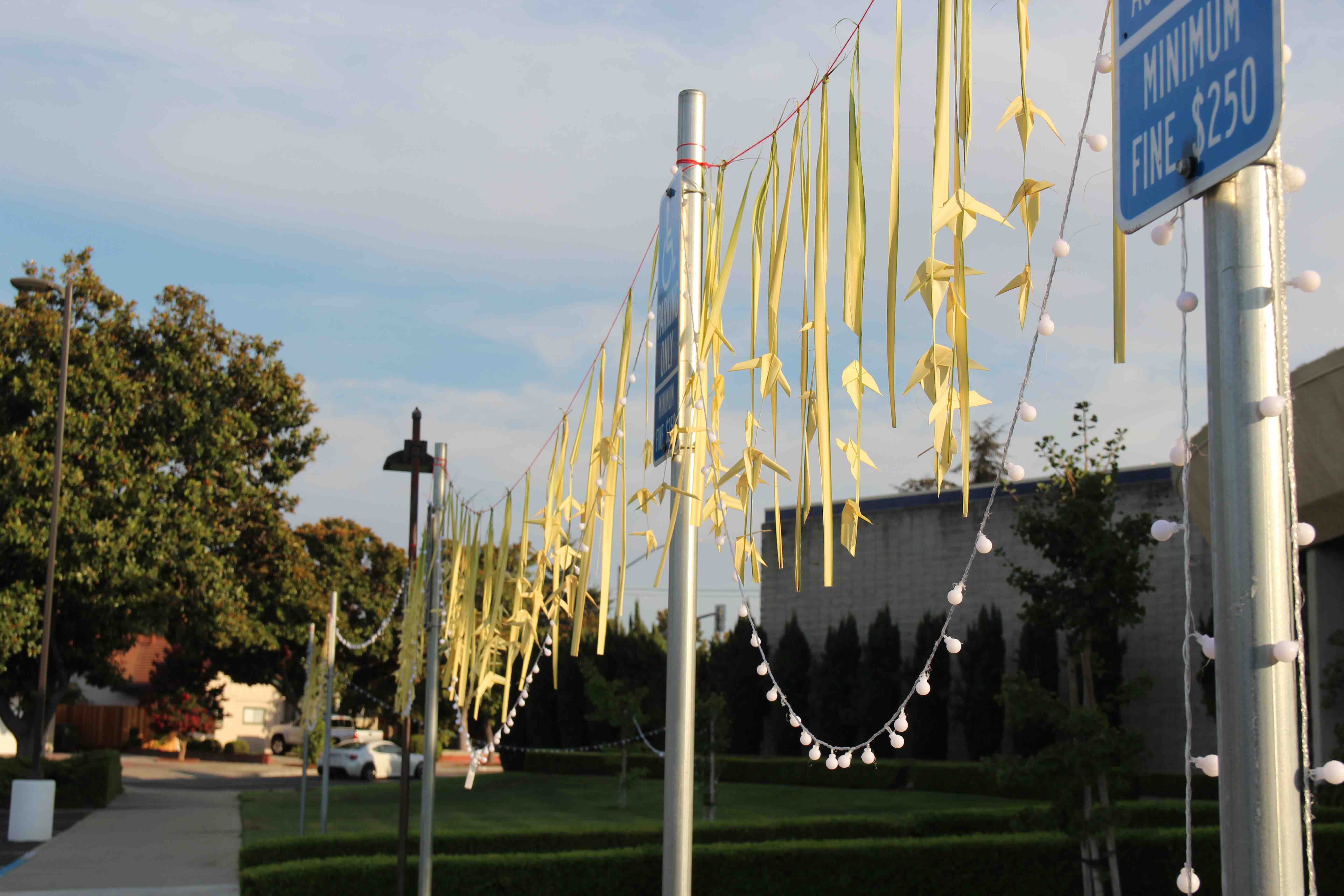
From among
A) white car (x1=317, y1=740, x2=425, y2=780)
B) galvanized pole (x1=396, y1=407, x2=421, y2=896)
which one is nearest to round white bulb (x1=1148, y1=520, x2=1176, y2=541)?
galvanized pole (x1=396, y1=407, x2=421, y2=896)

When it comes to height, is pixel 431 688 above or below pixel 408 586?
below

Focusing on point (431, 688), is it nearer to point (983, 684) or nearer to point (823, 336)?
point (823, 336)

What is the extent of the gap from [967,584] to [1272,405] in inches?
749

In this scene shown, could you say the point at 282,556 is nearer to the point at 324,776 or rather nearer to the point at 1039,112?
the point at 324,776

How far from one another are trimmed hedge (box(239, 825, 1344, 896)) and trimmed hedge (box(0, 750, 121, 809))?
1418cm

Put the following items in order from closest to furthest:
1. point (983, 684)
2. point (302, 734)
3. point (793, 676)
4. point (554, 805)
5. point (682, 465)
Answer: point (682, 465) → point (554, 805) → point (983, 684) → point (793, 676) → point (302, 734)

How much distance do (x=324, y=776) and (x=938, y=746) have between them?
14.6 metres

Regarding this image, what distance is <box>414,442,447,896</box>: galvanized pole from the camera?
29.0ft

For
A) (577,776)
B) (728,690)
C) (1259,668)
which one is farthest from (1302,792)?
(577,776)

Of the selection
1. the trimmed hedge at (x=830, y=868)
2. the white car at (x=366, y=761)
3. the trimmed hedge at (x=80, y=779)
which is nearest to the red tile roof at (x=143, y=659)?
the white car at (x=366, y=761)

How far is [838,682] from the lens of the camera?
87.8 feet

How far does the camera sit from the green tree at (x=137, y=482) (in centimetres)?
2061

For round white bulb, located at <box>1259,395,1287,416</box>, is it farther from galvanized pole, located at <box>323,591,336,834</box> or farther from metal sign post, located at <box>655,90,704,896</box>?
galvanized pole, located at <box>323,591,336,834</box>

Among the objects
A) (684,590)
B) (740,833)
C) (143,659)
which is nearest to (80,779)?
(740,833)
